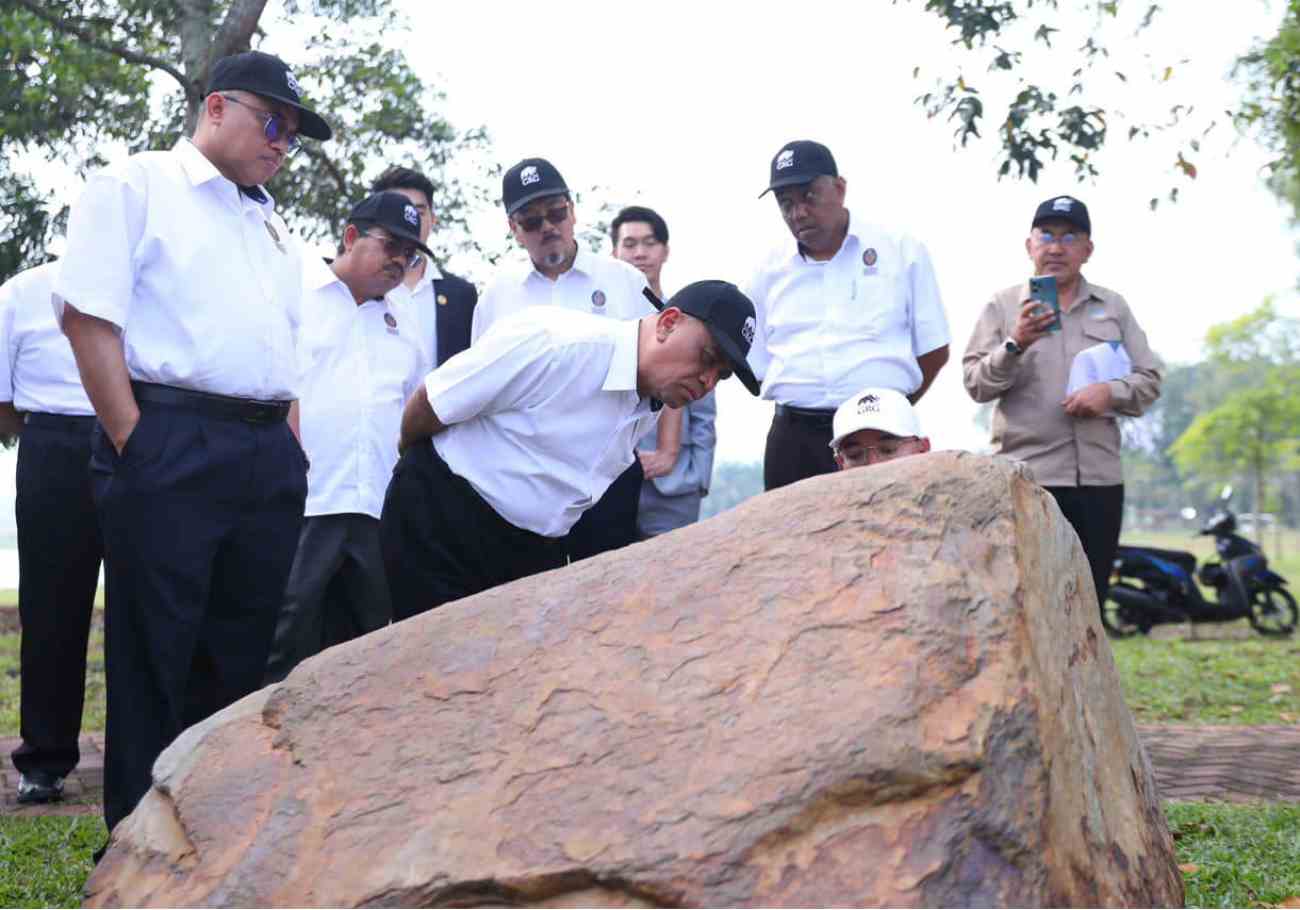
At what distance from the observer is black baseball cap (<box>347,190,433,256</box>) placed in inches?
193

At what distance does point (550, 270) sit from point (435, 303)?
581mm

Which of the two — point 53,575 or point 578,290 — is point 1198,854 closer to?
point 578,290

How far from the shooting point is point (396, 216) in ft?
16.1

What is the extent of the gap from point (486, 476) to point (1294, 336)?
46911 mm

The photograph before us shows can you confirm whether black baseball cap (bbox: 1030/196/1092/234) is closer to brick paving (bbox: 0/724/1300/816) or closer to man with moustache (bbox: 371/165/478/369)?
brick paving (bbox: 0/724/1300/816)

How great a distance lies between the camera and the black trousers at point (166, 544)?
11.5 feet

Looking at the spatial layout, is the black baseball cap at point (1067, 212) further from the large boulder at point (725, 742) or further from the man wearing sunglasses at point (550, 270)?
the large boulder at point (725, 742)

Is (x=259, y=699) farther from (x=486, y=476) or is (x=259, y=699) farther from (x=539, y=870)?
(x=486, y=476)

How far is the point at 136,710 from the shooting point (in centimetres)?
356

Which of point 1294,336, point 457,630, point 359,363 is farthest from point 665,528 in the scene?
point 1294,336

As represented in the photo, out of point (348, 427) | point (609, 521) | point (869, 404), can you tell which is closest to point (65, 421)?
point (348, 427)

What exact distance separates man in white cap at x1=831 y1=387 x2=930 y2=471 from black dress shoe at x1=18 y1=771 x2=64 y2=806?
2.92 m

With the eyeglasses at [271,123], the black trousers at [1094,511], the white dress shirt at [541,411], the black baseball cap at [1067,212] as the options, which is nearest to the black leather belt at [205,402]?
→ the white dress shirt at [541,411]

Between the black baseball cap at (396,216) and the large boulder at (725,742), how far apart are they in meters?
2.22
